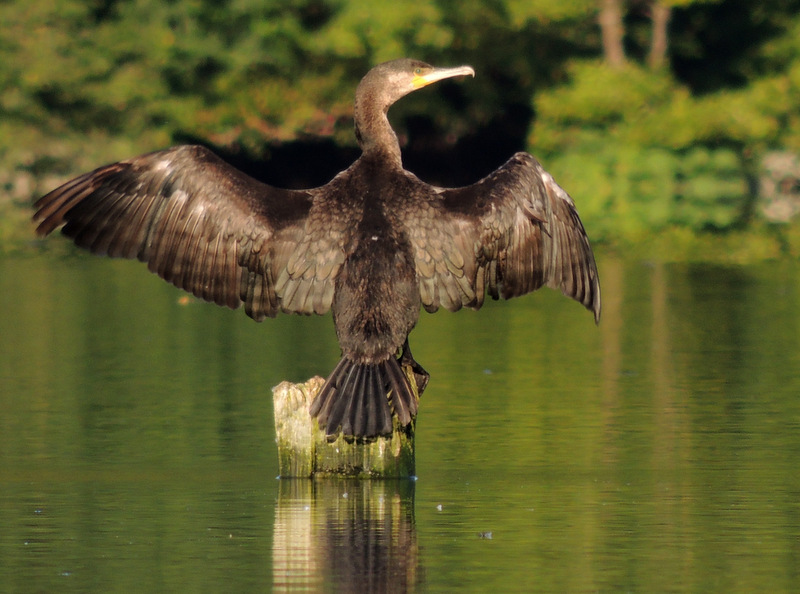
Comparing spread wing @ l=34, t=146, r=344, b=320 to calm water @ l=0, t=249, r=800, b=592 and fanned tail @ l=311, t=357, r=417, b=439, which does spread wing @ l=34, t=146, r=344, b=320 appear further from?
calm water @ l=0, t=249, r=800, b=592

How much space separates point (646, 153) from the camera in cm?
2823

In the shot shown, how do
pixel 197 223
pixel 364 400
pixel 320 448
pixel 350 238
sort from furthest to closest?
pixel 197 223
pixel 320 448
pixel 350 238
pixel 364 400

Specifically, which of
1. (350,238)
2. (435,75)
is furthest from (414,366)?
(435,75)

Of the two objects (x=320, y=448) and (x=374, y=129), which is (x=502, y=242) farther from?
(x=320, y=448)

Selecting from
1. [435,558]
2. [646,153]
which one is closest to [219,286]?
[435,558]

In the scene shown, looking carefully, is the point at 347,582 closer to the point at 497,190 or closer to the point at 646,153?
the point at 497,190

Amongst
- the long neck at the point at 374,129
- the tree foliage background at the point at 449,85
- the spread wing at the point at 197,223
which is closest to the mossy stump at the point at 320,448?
the spread wing at the point at 197,223

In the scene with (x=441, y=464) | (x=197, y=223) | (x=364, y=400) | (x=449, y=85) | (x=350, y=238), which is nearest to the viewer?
(x=364, y=400)

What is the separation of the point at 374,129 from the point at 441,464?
1.54 metres

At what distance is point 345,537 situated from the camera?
6891mm

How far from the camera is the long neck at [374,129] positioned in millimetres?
8391

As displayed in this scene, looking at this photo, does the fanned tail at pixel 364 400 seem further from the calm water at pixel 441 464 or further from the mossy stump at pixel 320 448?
the calm water at pixel 441 464

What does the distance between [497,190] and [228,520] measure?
1920mm

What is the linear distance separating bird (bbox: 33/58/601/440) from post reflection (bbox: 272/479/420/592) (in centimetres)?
29
